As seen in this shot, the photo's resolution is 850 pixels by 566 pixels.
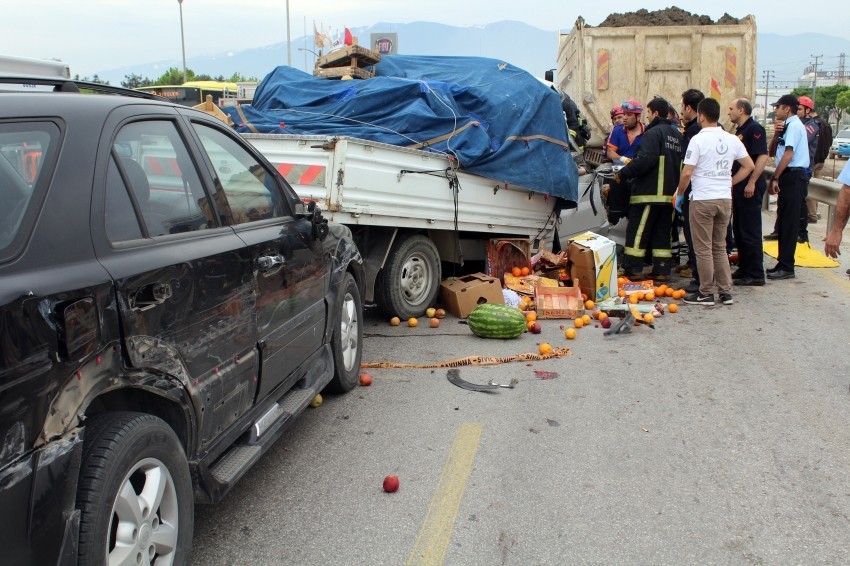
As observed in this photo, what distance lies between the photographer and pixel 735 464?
4148 millimetres

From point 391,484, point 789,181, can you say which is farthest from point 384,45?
point 391,484

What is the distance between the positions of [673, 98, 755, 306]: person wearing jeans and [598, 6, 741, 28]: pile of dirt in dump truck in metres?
4.87

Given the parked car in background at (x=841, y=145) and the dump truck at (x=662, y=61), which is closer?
the dump truck at (x=662, y=61)

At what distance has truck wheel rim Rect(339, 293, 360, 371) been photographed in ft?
17.0

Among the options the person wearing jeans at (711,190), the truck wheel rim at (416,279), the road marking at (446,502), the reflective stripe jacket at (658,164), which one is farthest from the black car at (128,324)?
the reflective stripe jacket at (658,164)

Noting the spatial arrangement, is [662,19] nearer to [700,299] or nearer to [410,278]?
[700,299]

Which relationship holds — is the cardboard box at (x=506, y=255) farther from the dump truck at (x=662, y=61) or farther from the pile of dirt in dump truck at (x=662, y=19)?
the pile of dirt in dump truck at (x=662, y=19)

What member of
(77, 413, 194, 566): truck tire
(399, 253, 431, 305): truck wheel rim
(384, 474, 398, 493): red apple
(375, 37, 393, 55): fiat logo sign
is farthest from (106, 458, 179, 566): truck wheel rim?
(375, 37, 393, 55): fiat logo sign

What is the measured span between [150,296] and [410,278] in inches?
184

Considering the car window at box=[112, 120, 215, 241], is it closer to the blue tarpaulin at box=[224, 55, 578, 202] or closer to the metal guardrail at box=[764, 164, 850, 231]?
the blue tarpaulin at box=[224, 55, 578, 202]

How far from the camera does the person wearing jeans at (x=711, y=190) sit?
771 centimetres

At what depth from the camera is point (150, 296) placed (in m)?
2.71

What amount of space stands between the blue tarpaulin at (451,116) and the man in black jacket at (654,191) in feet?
2.94

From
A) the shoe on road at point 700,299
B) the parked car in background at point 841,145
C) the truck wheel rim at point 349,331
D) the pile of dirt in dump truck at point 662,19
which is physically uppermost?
the pile of dirt in dump truck at point 662,19
